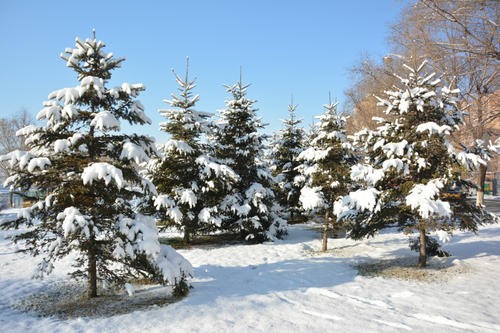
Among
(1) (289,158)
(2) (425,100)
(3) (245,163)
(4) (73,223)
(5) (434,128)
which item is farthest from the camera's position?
(1) (289,158)

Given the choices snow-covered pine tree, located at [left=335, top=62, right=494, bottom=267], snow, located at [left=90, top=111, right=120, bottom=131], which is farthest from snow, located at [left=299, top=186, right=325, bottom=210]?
snow, located at [left=90, top=111, right=120, bottom=131]

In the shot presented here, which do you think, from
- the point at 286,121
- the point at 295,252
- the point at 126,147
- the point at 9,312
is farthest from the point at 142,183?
the point at 286,121

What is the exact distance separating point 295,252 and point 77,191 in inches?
375

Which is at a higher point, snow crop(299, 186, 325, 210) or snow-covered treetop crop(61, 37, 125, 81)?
snow-covered treetop crop(61, 37, 125, 81)

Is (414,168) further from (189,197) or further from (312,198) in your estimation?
(189,197)

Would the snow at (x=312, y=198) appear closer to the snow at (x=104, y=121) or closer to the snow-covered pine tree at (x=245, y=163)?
the snow-covered pine tree at (x=245, y=163)

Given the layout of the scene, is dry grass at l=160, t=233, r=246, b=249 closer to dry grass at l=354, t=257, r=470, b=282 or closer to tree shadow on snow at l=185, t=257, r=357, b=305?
tree shadow on snow at l=185, t=257, r=357, b=305

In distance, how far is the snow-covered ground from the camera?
6453 millimetres

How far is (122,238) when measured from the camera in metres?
7.43

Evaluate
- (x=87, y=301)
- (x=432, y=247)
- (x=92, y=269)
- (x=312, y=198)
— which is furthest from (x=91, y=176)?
(x=432, y=247)

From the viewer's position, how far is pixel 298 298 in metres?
8.27

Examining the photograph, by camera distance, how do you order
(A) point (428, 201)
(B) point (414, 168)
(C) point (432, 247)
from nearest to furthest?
(A) point (428, 201) < (B) point (414, 168) < (C) point (432, 247)

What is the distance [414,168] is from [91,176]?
32.0 feet

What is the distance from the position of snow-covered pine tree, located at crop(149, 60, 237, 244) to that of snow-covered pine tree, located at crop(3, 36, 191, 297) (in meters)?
5.79
